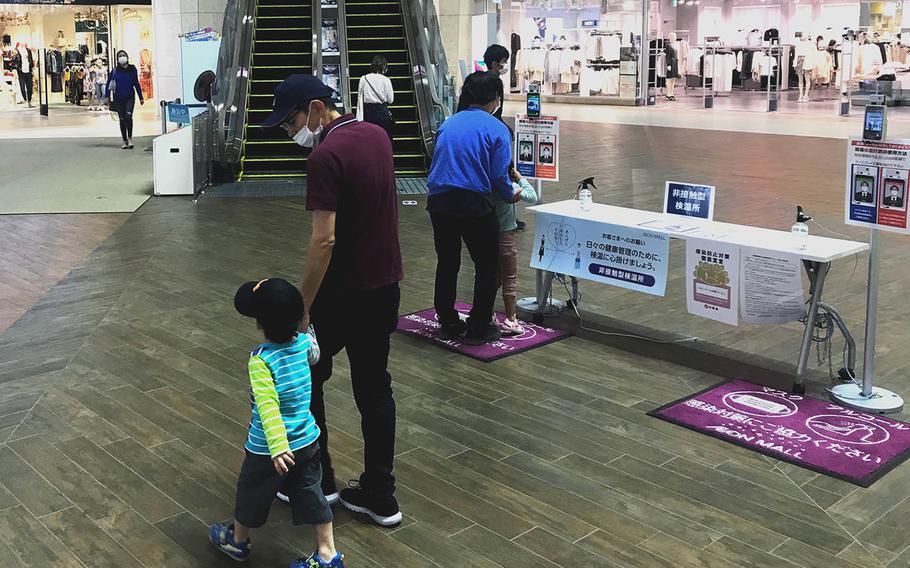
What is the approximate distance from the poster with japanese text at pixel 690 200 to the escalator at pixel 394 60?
25.1ft

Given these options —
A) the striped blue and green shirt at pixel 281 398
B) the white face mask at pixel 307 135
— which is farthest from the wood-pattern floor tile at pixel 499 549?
the white face mask at pixel 307 135

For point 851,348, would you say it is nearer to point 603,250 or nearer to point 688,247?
point 688,247

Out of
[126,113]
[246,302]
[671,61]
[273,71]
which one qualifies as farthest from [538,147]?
[671,61]

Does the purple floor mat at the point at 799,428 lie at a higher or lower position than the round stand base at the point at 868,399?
lower

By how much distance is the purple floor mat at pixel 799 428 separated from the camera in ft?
14.0

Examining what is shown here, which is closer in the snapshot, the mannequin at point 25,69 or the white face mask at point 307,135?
the white face mask at point 307,135

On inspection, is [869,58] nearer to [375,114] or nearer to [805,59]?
[805,59]

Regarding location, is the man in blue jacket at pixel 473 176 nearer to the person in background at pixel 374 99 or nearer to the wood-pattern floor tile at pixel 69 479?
the wood-pattern floor tile at pixel 69 479

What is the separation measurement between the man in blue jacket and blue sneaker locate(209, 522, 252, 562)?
2.51 metres

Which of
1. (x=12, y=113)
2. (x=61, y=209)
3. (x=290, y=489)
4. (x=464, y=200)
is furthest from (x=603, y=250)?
(x=12, y=113)

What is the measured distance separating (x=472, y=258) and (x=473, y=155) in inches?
24.2

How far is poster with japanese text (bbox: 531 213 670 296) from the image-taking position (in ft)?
18.7

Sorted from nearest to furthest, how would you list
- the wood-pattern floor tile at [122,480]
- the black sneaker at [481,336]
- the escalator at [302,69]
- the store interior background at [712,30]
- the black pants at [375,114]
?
the wood-pattern floor tile at [122,480] < the black sneaker at [481,336] < the black pants at [375,114] < the escalator at [302,69] < the store interior background at [712,30]

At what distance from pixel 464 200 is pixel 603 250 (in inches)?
39.6
